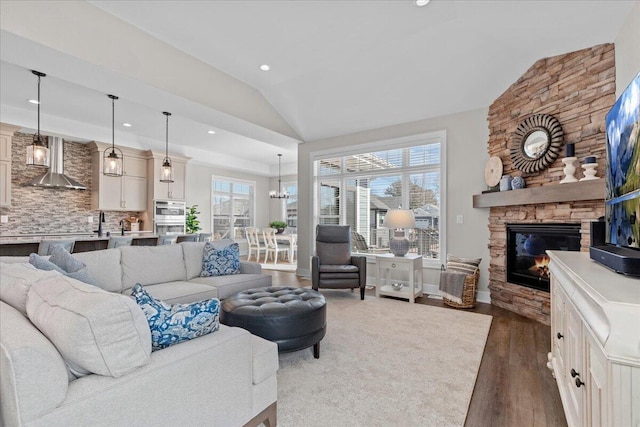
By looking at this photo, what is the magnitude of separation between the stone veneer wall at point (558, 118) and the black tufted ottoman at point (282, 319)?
2.60 m

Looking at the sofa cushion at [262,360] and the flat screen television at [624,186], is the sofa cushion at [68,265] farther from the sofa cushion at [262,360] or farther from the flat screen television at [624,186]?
the flat screen television at [624,186]

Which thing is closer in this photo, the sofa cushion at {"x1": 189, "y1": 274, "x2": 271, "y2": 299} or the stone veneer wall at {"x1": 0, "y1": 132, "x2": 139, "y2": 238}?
the sofa cushion at {"x1": 189, "y1": 274, "x2": 271, "y2": 299}

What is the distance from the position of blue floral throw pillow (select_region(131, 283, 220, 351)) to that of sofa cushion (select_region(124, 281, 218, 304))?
1533 mm

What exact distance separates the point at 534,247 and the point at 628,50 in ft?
6.75

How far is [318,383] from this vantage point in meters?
2.15

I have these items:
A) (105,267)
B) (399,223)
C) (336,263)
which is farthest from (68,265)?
(399,223)

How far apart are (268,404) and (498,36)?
12.8ft

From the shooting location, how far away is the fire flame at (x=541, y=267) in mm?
3533

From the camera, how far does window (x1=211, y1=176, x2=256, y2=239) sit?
9.05 m

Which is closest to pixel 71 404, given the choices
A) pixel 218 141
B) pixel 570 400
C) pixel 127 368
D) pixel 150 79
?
pixel 127 368

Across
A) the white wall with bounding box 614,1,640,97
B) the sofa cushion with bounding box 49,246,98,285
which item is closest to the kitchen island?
the sofa cushion with bounding box 49,246,98,285

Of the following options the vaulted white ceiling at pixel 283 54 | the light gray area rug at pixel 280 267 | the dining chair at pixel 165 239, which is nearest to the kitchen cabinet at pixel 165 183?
the vaulted white ceiling at pixel 283 54

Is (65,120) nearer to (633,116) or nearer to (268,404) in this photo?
(268,404)

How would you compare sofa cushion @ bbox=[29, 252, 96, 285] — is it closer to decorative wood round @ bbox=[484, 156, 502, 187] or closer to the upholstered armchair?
the upholstered armchair
